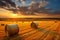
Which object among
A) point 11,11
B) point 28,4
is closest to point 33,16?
point 28,4

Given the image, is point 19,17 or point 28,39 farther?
point 19,17

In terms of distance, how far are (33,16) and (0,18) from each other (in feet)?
3.85

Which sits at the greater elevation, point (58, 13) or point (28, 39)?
point (58, 13)

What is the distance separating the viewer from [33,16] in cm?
491

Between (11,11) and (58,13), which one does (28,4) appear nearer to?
(11,11)

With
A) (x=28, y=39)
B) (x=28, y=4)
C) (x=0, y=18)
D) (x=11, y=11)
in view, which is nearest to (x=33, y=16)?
(x=28, y=4)

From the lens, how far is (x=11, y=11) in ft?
Answer: 16.2

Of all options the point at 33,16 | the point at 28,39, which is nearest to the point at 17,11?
the point at 33,16

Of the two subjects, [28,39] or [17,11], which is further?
[17,11]

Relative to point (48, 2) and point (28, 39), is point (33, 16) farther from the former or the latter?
point (28, 39)

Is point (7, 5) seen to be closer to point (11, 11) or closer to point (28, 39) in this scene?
point (11, 11)

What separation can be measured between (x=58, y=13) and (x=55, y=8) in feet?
0.66

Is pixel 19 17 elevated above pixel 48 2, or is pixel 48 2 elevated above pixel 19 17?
pixel 48 2

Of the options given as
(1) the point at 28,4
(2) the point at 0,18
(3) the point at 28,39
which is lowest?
(3) the point at 28,39
